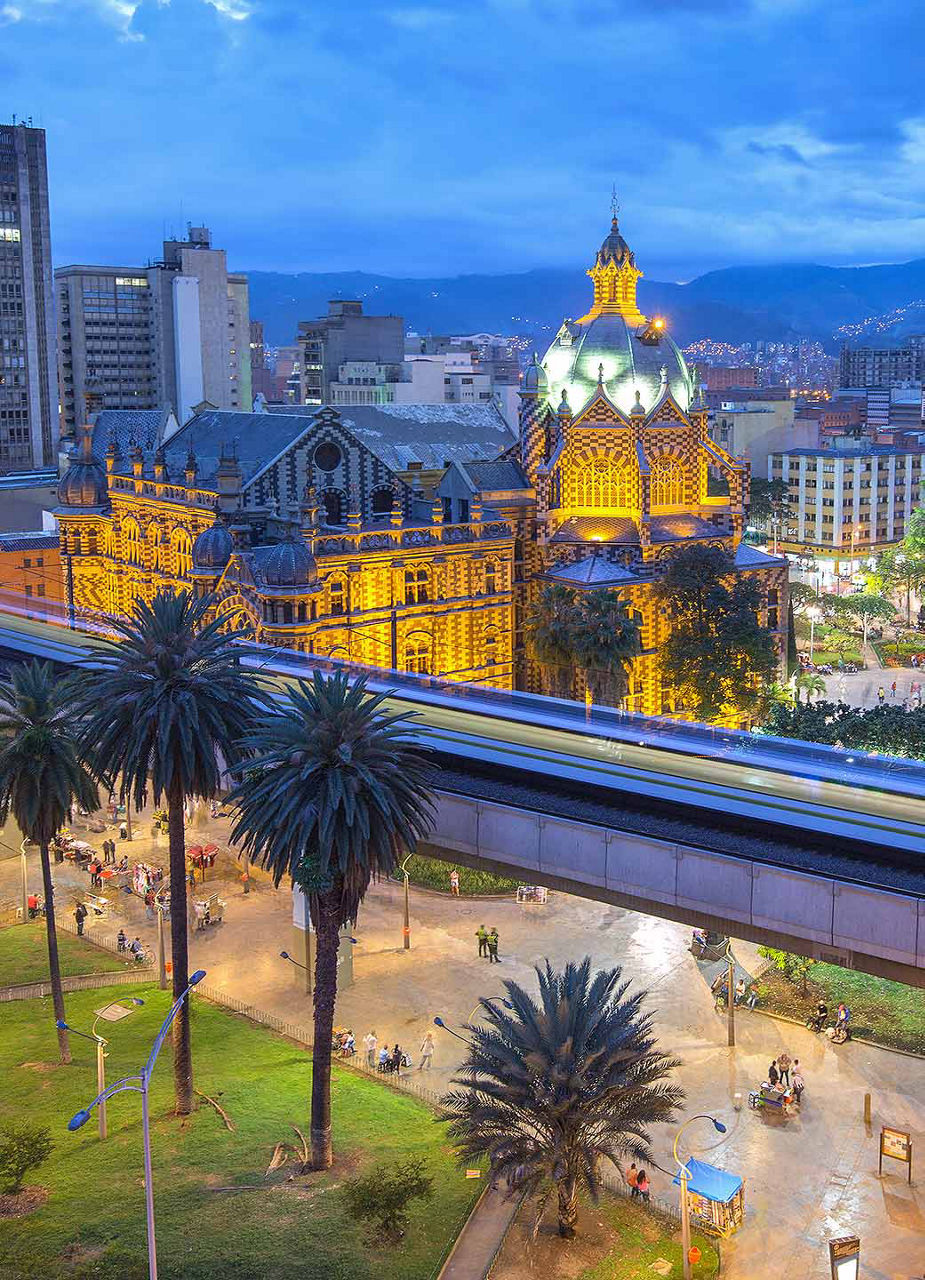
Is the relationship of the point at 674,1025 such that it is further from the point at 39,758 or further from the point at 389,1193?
the point at 39,758

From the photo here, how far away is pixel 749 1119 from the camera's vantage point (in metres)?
46.4

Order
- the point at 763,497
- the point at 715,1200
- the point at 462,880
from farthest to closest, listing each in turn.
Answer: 1. the point at 763,497
2. the point at 462,880
3. the point at 715,1200

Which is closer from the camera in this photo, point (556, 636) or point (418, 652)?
point (556, 636)

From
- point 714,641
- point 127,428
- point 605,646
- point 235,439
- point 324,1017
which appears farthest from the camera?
point 127,428

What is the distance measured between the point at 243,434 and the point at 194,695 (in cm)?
5973

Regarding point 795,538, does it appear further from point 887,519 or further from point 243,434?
point 243,434

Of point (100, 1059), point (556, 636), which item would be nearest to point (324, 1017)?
point (100, 1059)

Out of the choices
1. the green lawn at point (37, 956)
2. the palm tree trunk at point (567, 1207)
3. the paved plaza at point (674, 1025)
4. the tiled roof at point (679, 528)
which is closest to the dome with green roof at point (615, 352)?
the tiled roof at point (679, 528)

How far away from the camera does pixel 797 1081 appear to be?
4800 cm

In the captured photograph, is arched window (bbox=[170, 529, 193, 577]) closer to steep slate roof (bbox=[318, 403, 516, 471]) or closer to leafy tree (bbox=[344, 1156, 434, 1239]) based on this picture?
steep slate roof (bbox=[318, 403, 516, 471])

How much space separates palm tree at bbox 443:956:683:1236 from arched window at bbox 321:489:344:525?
6000 cm

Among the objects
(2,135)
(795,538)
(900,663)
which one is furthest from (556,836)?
(2,135)

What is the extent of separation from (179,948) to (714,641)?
46.4 meters

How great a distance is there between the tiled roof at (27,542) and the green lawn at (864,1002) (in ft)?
277
